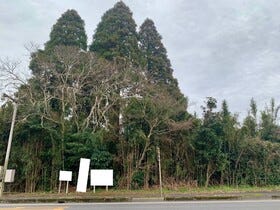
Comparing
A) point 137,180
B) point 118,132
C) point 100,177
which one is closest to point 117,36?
point 118,132

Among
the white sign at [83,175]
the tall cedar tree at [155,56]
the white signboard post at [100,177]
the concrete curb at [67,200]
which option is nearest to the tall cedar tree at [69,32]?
the tall cedar tree at [155,56]

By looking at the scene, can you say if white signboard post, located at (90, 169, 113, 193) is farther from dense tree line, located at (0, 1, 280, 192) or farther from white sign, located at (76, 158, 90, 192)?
dense tree line, located at (0, 1, 280, 192)

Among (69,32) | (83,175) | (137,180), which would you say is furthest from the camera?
(69,32)

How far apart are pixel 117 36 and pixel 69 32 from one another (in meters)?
4.26

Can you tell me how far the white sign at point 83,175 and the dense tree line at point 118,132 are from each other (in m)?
1.02

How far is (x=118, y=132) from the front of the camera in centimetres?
2009

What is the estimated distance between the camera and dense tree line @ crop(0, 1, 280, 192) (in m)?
18.3

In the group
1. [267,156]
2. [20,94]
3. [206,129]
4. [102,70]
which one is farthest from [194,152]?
[20,94]

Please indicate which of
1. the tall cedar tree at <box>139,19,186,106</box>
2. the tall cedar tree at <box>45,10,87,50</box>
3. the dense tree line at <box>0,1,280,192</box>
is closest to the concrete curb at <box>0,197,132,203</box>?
the dense tree line at <box>0,1,280,192</box>

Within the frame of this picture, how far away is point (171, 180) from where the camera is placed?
64.7 ft

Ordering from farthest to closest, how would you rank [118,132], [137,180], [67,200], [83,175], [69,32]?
[69,32] → [118,132] → [137,180] → [83,175] → [67,200]

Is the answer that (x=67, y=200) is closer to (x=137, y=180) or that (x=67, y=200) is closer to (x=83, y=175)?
(x=83, y=175)

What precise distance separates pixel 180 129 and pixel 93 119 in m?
6.15

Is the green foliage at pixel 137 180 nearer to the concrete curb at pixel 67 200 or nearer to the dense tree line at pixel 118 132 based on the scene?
the dense tree line at pixel 118 132
